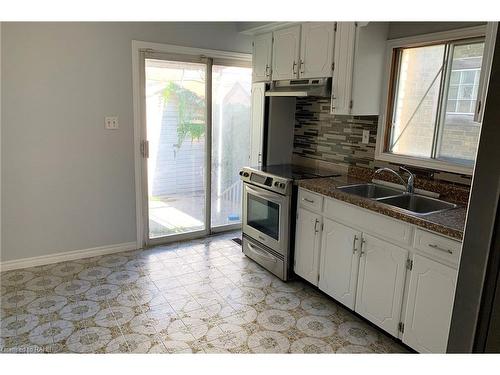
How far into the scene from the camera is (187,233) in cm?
408

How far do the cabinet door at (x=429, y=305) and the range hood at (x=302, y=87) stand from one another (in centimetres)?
154

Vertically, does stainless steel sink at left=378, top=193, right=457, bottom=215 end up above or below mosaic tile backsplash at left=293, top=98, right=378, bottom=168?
below

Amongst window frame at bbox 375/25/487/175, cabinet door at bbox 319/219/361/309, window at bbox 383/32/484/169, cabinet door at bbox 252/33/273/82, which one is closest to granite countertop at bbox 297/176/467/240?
cabinet door at bbox 319/219/361/309

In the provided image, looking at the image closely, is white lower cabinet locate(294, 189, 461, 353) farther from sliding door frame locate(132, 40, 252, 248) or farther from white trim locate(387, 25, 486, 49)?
sliding door frame locate(132, 40, 252, 248)

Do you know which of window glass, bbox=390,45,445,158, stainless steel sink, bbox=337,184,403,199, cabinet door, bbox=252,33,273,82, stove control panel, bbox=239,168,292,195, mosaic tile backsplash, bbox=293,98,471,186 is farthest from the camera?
cabinet door, bbox=252,33,273,82

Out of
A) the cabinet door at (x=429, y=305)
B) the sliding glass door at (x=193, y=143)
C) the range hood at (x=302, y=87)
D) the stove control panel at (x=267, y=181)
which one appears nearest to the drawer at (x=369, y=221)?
the cabinet door at (x=429, y=305)

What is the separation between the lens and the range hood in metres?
3.00

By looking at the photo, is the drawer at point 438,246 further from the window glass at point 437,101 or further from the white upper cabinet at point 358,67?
the white upper cabinet at point 358,67

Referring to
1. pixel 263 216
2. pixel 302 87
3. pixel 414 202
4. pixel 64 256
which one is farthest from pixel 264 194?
pixel 64 256

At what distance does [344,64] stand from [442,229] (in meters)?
1.49

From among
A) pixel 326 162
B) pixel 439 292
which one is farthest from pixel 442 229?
pixel 326 162

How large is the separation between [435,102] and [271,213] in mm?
1521

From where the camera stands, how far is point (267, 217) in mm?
3275

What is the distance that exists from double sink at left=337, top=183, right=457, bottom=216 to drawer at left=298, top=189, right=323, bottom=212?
0.17 m
